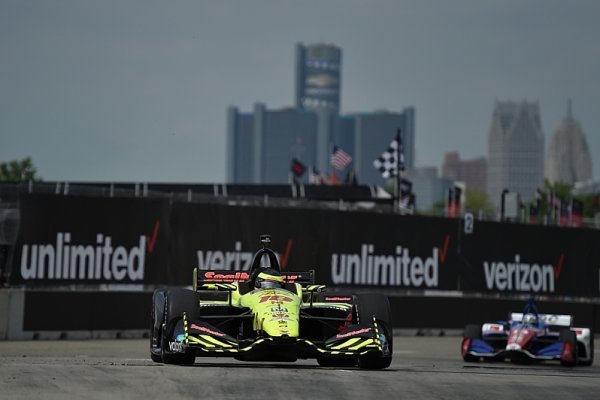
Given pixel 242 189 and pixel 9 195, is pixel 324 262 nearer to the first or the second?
Result: pixel 9 195

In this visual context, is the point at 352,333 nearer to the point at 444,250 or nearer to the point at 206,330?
the point at 206,330

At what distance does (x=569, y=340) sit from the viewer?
2545 centimetres

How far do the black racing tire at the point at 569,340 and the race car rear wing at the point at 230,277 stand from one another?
744cm

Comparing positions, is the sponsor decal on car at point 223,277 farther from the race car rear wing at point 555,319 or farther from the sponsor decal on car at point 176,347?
the race car rear wing at point 555,319

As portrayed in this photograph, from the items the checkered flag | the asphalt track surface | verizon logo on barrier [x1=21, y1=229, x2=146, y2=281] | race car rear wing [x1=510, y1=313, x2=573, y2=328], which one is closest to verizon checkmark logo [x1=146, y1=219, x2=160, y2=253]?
verizon logo on barrier [x1=21, y1=229, x2=146, y2=281]

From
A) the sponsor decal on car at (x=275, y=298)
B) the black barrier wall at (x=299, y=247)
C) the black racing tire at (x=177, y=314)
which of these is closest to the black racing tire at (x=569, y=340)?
the black barrier wall at (x=299, y=247)

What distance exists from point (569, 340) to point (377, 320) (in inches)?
334

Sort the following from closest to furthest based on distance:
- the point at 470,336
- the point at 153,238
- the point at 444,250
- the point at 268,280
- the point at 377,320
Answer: the point at 377,320
the point at 268,280
the point at 470,336
the point at 153,238
the point at 444,250

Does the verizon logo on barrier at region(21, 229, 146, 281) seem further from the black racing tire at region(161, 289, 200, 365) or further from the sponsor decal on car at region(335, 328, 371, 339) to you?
the sponsor decal on car at region(335, 328, 371, 339)

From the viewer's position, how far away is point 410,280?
35.5 m

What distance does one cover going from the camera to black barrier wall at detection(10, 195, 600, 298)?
28.9 metres

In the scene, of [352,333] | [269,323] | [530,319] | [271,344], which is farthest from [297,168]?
[271,344]

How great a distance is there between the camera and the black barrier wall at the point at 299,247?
2888 cm

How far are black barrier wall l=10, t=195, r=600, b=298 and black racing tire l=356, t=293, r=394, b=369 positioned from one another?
1162 cm
